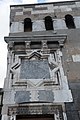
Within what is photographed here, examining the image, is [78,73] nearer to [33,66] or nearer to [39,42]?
[33,66]

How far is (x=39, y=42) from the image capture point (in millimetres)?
8766

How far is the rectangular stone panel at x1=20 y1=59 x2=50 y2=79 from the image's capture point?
24.6 feet

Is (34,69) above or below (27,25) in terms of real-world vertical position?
below

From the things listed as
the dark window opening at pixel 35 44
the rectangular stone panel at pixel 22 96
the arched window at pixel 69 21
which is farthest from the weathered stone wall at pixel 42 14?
the rectangular stone panel at pixel 22 96

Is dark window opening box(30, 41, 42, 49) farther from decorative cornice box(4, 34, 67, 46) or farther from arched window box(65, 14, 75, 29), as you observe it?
arched window box(65, 14, 75, 29)

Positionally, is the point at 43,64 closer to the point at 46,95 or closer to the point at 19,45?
the point at 19,45

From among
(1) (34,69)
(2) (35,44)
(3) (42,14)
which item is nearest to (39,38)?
(2) (35,44)

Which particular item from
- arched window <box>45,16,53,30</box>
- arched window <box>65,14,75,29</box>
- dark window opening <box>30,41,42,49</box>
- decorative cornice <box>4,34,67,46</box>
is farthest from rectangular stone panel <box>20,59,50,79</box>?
arched window <box>65,14,75,29</box>

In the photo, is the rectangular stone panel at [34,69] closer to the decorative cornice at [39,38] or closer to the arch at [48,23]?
the decorative cornice at [39,38]

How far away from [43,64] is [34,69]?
40cm

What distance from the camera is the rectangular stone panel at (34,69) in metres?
7.50

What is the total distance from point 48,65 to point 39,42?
116 cm

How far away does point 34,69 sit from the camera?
784 centimetres

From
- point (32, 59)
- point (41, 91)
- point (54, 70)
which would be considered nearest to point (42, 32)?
point (32, 59)
